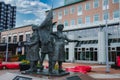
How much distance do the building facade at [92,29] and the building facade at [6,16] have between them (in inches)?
2819

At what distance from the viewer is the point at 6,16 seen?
115188 millimetres

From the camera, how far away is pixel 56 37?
11.0 m

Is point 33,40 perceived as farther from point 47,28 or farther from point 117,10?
point 117,10

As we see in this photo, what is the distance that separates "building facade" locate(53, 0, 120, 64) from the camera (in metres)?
33.9

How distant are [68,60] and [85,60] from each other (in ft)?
12.8

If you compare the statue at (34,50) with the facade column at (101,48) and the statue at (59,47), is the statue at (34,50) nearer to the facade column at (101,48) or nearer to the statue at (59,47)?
the statue at (59,47)

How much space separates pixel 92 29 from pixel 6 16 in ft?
282

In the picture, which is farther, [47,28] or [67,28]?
[67,28]

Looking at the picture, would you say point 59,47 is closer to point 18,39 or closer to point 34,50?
point 34,50

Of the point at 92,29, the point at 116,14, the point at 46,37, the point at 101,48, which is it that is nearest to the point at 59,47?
the point at 46,37

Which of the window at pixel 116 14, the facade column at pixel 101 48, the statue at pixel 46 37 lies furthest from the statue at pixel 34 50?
the window at pixel 116 14

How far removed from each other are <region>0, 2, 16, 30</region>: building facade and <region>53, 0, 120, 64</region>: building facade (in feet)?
235

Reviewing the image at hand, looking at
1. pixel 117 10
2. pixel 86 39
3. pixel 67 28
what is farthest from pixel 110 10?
pixel 67 28

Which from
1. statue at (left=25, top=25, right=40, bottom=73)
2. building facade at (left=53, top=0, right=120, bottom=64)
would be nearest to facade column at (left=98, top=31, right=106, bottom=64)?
building facade at (left=53, top=0, right=120, bottom=64)
